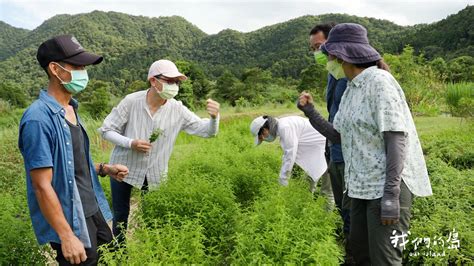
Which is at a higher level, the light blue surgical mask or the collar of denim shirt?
the light blue surgical mask

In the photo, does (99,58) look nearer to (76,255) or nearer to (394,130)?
(76,255)

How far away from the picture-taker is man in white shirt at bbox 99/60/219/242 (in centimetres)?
377

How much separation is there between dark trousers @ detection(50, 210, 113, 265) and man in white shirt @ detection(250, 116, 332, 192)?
2.03m

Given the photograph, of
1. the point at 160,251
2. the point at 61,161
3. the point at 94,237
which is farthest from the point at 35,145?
the point at 160,251

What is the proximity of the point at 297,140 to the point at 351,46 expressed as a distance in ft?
6.30

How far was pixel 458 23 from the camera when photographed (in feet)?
124

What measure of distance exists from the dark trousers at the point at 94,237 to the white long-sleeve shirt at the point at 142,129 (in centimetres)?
88

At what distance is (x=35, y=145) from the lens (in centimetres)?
234

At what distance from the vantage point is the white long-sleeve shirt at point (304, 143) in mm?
4441

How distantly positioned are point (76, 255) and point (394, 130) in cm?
202

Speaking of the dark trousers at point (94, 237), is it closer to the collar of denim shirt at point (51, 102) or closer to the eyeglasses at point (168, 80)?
→ the collar of denim shirt at point (51, 102)
